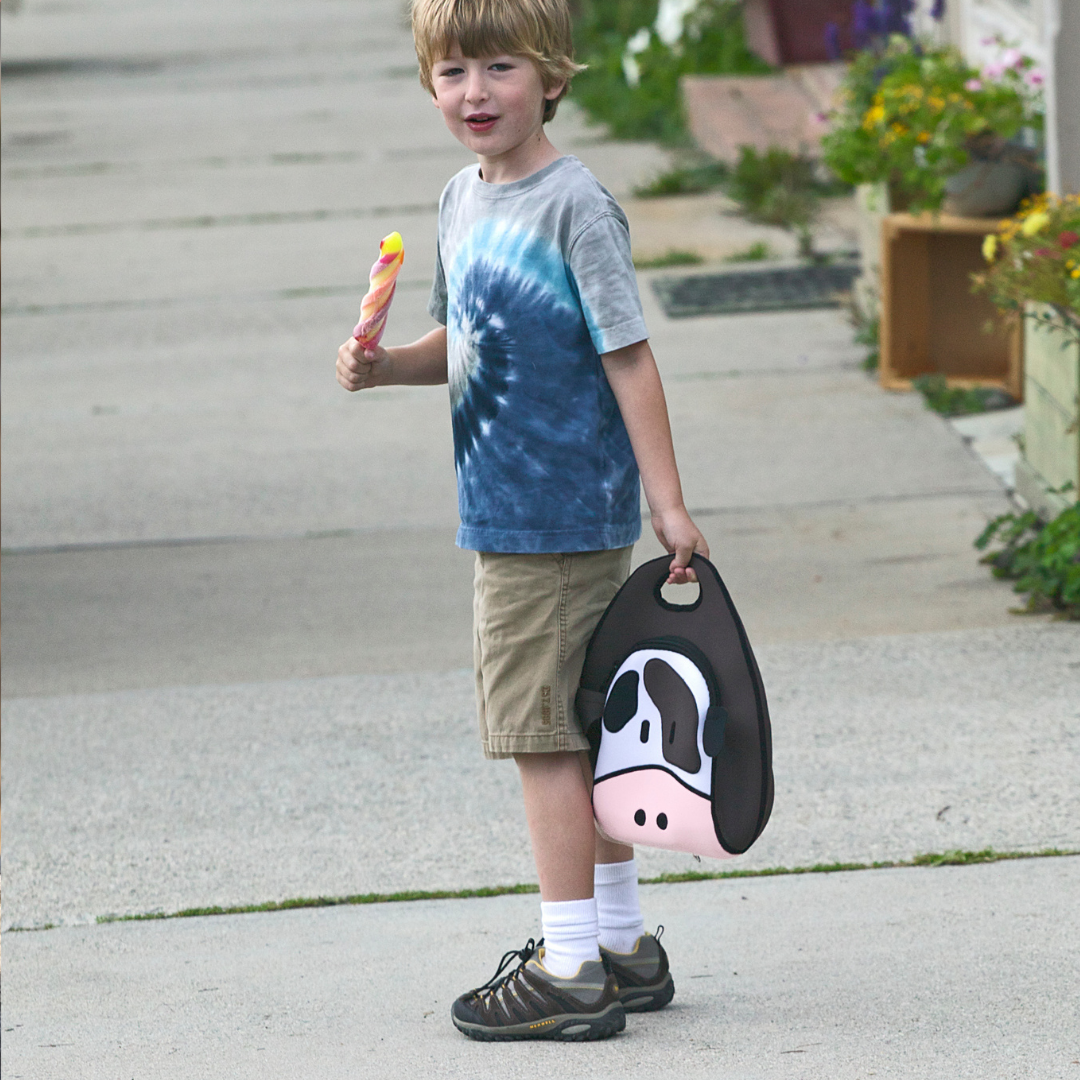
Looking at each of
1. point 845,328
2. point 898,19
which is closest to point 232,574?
point 845,328

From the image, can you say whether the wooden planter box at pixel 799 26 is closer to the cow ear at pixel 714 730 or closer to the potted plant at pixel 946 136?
the potted plant at pixel 946 136

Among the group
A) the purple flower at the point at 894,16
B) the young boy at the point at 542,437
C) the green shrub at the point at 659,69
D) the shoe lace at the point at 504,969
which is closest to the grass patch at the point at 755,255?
the purple flower at the point at 894,16

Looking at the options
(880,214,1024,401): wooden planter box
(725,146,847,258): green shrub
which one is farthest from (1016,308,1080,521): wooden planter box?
(725,146,847,258): green shrub

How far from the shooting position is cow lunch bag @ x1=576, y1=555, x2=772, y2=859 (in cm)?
252

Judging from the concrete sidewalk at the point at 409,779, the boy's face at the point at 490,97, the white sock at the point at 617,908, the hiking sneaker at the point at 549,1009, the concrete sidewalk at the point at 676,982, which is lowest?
the concrete sidewalk at the point at 409,779

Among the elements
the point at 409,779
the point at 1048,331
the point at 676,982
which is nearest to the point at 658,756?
the point at 676,982

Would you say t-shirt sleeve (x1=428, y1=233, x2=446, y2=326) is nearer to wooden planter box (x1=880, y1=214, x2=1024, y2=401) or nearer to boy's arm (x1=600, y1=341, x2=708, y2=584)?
boy's arm (x1=600, y1=341, x2=708, y2=584)

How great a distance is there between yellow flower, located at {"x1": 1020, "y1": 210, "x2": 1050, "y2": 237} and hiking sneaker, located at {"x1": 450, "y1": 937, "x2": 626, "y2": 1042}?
2.89m

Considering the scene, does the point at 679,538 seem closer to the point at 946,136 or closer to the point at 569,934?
the point at 569,934

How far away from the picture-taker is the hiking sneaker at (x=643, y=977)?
2766 mm

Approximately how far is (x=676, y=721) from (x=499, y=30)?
41.0 inches

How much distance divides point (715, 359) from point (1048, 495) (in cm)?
Answer: 273

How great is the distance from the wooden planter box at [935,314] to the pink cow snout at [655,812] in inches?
184

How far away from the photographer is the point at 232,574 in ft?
18.5
